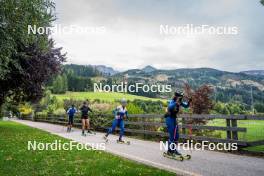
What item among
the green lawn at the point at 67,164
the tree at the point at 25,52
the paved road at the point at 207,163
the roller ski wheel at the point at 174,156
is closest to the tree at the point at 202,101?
the tree at the point at 25,52

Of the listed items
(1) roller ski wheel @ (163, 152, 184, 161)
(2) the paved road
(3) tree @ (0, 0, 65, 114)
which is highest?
(3) tree @ (0, 0, 65, 114)

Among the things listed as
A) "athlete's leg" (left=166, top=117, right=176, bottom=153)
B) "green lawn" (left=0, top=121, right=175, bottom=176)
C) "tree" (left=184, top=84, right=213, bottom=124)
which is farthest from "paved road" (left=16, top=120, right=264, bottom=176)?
"tree" (left=184, top=84, right=213, bottom=124)

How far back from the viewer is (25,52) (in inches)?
1000

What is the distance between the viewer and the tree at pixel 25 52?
16203 mm

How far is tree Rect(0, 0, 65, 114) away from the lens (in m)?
16.2

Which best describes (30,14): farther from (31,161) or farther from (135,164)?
(135,164)

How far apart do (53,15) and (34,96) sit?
11.6m

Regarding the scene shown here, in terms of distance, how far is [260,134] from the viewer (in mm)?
19750

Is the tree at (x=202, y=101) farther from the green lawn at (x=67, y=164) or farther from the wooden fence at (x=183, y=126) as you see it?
the green lawn at (x=67, y=164)

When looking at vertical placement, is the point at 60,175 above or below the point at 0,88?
below

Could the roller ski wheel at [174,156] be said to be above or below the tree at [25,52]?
below

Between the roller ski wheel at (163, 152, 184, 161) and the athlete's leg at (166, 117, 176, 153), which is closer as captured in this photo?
the roller ski wheel at (163, 152, 184, 161)

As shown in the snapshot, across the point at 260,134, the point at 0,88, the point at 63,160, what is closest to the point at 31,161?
the point at 63,160

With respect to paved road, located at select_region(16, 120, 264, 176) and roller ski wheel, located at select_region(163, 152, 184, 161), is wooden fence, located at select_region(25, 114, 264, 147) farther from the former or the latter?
roller ski wheel, located at select_region(163, 152, 184, 161)
